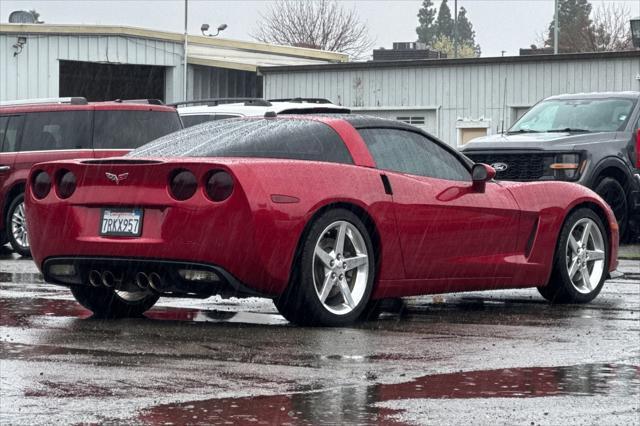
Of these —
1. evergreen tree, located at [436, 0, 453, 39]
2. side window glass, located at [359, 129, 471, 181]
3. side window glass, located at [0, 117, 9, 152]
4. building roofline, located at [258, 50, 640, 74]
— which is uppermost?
evergreen tree, located at [436, 0, 453, 39]

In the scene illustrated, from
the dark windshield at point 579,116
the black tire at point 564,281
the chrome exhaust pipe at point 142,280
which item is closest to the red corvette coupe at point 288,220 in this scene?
the chrome exhaust pipe at point 142,280

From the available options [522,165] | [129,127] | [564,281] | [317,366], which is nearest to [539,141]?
[522,165]

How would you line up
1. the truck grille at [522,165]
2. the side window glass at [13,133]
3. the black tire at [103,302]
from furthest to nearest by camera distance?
the truck grille at [522,165], the side window glass at [13,133], the black tire at [103,302]

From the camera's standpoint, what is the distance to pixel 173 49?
148ft

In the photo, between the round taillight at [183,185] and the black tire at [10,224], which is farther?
the black tire at [10,224]

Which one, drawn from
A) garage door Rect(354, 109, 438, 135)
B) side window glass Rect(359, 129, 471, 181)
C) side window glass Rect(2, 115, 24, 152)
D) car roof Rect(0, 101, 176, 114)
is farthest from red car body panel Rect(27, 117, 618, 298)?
garage door Rect(354, 109, 438, 135)

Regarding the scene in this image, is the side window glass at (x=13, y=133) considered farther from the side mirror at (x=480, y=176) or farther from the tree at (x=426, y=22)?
the tree at (x=426, y=22)

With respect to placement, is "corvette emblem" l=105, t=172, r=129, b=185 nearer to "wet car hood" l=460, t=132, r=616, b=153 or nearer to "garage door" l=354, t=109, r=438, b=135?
"wet car hood" l=460, t=132, r=616, b=153

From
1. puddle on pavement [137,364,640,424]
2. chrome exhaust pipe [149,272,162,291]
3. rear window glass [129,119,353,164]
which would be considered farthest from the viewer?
rear window glass [129,119,353,164]

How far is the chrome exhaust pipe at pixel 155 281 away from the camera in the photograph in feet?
30.1

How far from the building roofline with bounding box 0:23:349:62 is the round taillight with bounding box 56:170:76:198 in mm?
30890

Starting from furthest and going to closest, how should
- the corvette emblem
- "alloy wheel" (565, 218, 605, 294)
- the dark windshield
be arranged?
the dark windshield → "alloy wheel" (565, 218, 605, 294) → the corvette emblem

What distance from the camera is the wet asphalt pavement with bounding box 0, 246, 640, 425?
6.22m

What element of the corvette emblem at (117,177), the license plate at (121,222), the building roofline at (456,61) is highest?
the building roofline at (456,61)
